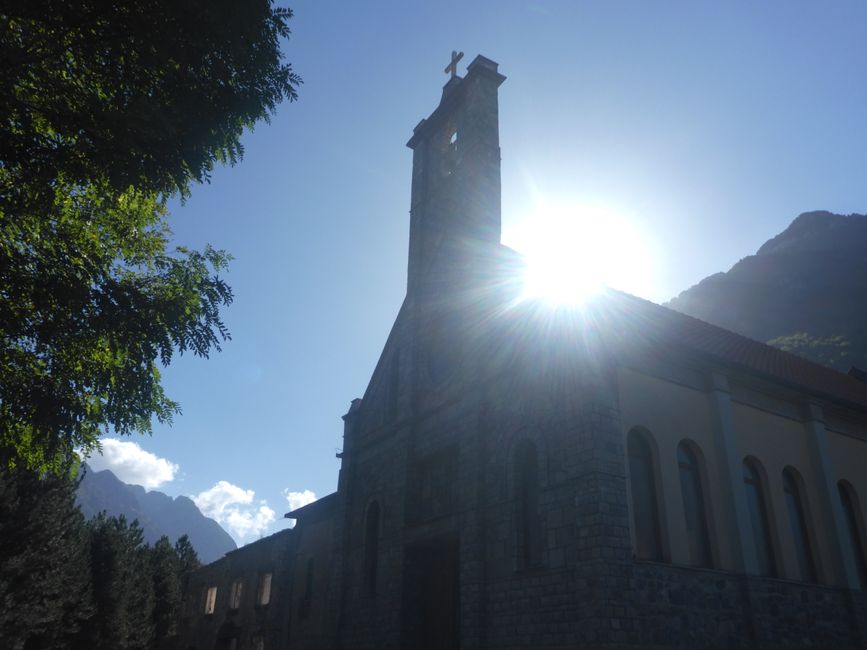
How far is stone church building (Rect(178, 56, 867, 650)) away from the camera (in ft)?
37.6

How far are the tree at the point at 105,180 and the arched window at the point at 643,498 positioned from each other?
7.79 metres

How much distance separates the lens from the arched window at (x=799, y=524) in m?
14.3

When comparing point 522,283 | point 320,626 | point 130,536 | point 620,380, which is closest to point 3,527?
point 320,626

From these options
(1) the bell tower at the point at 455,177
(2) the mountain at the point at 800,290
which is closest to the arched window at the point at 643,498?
(1) the bell tower at the point at 455,177

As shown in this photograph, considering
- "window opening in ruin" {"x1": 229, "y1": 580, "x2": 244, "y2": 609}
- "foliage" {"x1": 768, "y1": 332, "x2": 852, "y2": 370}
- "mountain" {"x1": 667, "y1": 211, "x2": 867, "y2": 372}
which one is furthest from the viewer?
"mountain" {"x1": 667, "y1": 211, "x2": 867, "y2": 372}

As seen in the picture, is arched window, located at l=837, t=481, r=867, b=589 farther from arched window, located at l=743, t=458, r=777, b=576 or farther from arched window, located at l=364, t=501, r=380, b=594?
arched window, located at l=364, t=501, r=380, b=594

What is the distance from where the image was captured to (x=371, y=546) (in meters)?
18.1

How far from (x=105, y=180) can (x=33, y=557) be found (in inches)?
703

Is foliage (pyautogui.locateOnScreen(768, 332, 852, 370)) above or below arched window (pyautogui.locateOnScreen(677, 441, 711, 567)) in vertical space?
above

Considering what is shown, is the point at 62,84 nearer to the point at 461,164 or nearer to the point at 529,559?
the point at 529,559

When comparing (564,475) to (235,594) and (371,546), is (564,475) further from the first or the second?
(235,594)

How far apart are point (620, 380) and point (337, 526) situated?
423 inches

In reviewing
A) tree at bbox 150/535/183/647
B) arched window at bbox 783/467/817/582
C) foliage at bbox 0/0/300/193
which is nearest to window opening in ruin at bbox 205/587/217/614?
tree at bbox 150/535/183/647

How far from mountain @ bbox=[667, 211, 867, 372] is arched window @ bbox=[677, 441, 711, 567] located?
56.1 metres
